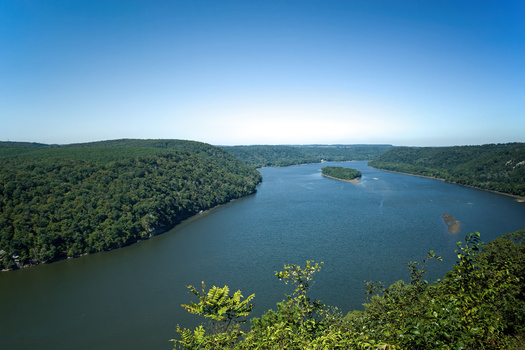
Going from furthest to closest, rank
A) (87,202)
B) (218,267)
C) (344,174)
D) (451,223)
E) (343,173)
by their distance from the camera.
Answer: (343,173), (344,174), (451,223), (87,202), (218,267)

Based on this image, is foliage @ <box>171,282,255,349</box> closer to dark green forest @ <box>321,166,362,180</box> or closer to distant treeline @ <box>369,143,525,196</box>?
distant treeline @ <box>369,143,525,196</box>

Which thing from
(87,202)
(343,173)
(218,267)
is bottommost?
(218,267)

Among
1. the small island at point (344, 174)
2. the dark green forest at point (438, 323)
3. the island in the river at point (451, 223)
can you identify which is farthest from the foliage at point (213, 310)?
the small island at point (344, 174)

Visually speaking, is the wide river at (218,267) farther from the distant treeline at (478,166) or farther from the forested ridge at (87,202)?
the distant treeline at (478,166)

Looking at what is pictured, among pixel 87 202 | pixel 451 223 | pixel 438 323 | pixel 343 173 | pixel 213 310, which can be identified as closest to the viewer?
pixel 438 323

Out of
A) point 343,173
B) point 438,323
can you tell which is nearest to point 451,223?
point 438,323

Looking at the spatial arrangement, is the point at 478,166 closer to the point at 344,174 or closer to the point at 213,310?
the point at 344,174

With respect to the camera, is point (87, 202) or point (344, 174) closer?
point (87, 202)

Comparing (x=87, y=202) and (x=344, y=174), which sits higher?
(x=87, y=202)
